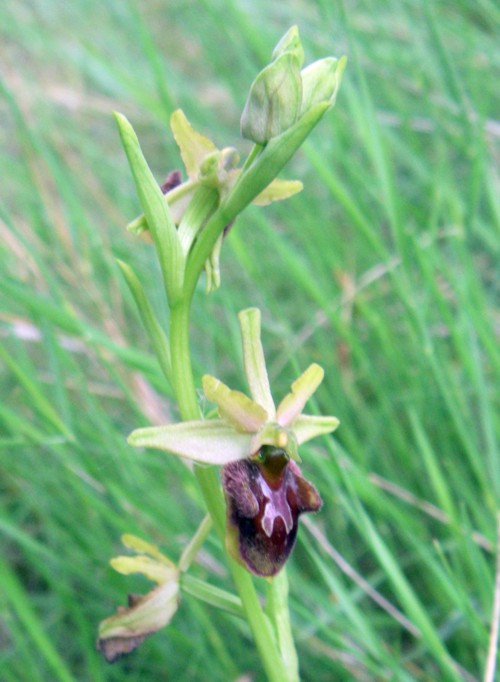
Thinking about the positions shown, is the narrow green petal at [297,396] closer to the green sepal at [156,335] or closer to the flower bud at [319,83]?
the green sepal at [156,335]

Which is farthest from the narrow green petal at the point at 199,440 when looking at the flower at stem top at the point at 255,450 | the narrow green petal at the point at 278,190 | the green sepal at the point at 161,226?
the narrow green petal at the point at 278,190

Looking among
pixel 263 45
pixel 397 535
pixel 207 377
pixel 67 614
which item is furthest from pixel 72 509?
pixel 263 45

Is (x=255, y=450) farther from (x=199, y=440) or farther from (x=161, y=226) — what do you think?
Answer: (x=161, y=226)

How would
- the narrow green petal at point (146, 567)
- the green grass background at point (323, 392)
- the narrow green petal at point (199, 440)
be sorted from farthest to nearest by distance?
the green grass background at point (323, 392)
the narrow green petal at point (146, 567)
the narrow green petal at point (199, 440)

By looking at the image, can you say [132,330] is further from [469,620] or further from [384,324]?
[469,620]

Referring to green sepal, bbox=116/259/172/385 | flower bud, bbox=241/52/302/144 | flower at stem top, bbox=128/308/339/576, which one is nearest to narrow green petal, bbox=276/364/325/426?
flower at stem top, bbox=128/308/339/576

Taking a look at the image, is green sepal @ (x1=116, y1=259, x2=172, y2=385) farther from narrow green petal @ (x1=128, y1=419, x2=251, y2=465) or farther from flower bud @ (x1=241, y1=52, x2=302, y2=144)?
flower bud @ (x1=241, y1=52, x2=302, y2=144)
